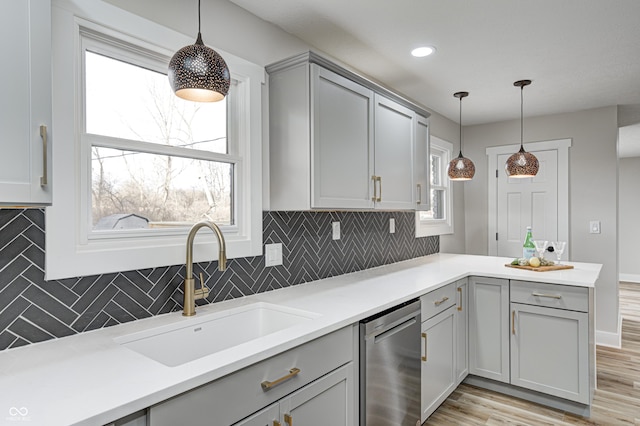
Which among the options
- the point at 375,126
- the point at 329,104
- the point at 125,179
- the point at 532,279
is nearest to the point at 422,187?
the point at 375,126

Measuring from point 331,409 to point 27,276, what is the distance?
1.18 metres

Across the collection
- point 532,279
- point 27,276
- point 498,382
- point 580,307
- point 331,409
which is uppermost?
point 27,276

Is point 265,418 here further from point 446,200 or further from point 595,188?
point 595,188

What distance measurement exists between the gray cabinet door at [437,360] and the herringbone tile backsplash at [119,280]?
2.32ft

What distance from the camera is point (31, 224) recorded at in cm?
125

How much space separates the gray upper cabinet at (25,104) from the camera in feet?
3.07

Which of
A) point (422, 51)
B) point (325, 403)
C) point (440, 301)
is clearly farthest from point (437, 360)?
point (422, 51)

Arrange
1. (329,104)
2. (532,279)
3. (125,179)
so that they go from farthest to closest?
1. (532,279)
2. (329,104)
3. (125,179)

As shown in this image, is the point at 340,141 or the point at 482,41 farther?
the point at 482,41

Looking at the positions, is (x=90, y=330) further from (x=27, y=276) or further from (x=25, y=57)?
(x=25, y=57)

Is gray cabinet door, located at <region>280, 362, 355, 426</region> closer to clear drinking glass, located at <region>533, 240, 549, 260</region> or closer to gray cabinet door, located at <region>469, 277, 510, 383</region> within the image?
gray cabinet door, located at <region>469, 277, 510, 383</region>

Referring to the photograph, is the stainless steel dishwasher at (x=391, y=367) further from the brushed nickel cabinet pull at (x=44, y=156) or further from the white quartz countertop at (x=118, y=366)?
the brushed nickel cabinet pull at (x=44, y=156)

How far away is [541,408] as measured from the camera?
255 cm

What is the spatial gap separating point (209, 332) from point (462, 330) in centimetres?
193
